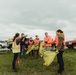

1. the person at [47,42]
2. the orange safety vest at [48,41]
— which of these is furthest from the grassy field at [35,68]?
the orange safety vest at [48,41]

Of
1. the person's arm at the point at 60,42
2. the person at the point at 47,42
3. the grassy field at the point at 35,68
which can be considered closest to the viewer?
the person's arm at the point at 60,42

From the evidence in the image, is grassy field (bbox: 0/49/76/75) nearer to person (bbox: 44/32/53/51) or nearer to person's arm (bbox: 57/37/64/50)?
person (bbox: 44/32/53/51)

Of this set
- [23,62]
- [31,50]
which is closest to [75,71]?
[23,62]

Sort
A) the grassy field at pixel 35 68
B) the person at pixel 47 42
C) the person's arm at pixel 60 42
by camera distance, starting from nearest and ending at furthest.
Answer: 1. the person's arm at pixel 60 42
2. the grassy field at pixel 35 68
3. the person at pixel 47 42

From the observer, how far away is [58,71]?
13.5 meters

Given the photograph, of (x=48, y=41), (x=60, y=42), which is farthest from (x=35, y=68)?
(x=48, y=41)

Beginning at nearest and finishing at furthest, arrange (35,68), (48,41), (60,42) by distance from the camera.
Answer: (60,42)
(35,68)
(48,41)

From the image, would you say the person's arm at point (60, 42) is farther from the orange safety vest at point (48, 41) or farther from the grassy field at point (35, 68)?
the orange safety vest at point (48, 41)

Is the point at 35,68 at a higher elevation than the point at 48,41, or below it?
below

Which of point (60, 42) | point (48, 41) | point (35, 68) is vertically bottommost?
point (35, 68)

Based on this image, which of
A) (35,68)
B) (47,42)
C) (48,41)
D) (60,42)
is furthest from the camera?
(48,41)

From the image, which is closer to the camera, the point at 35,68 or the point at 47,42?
the point at 35,68

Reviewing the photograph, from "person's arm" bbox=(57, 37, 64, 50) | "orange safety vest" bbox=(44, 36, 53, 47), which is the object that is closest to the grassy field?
"orange safety vest" bbox=(44, 36, 53, 47)

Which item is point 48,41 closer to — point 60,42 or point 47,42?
point 47,42
